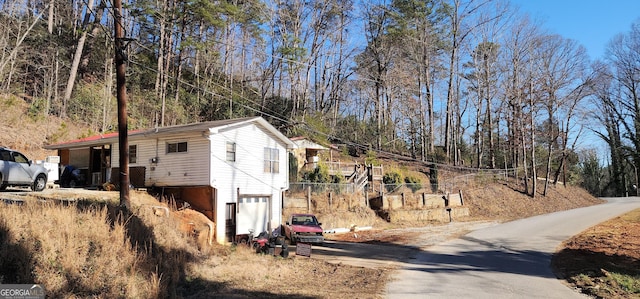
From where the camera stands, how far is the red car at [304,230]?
71.2 ft

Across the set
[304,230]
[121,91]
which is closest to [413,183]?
[304,230]

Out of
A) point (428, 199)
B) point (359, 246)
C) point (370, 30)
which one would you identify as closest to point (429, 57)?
point (370, 30)

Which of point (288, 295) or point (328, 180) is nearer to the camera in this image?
point (288, 295)

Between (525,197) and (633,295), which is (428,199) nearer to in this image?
(525,197)

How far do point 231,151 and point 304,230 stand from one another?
18.0 ft

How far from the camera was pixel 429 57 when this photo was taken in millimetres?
48094

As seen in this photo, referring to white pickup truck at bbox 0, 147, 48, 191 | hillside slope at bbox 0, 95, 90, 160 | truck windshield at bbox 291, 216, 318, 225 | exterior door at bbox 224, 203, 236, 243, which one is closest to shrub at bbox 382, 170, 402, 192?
truck windshield at bbox 291, 216, 318, 225

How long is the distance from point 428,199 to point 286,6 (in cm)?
2393

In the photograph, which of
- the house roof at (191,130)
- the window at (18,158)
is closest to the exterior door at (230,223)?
the house roof at (191,130)

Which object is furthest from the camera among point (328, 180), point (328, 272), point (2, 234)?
point (328, 180)

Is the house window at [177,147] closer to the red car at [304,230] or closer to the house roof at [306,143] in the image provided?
the red car at [304,230]

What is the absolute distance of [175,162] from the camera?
21.8 m

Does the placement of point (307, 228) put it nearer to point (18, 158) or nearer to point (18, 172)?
point (18, 172)

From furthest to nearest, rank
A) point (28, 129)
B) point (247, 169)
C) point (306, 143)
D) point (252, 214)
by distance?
point (306, 143) → point (28, 129) → point (252, 214) → point (247, 169)
